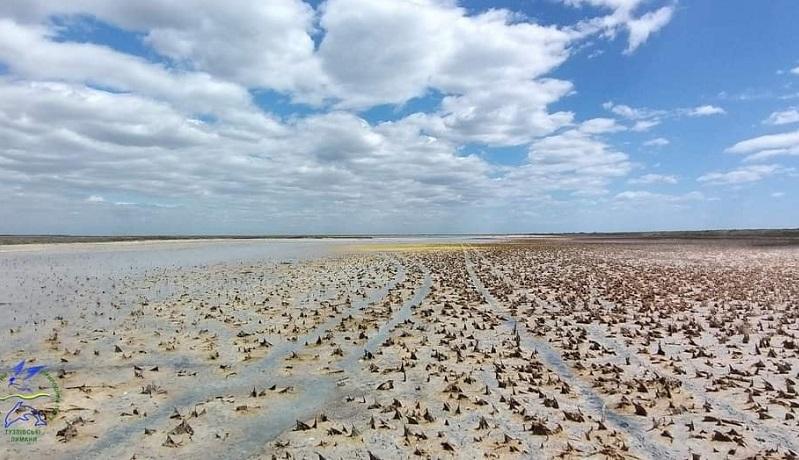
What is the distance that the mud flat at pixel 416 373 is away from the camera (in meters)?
6.18

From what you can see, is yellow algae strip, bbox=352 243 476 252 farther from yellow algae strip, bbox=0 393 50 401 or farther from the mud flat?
yellow algae strip, bbox=0 393 50 401

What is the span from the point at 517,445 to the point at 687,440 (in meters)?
Answer: 2.05

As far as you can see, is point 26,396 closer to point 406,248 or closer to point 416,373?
point 416,373

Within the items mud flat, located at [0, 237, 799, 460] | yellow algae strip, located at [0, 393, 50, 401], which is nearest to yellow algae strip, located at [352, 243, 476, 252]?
mud flat, located at [0, 237, 799, 460]

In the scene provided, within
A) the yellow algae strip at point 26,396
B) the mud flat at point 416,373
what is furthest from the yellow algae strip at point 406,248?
the yellow algae strip at point 26,396

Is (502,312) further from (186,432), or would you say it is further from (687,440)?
(186,432)

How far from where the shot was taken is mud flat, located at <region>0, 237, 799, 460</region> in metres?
6.18

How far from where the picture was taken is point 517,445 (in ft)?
19.7

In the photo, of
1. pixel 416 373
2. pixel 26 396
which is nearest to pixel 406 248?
pixel 416 373

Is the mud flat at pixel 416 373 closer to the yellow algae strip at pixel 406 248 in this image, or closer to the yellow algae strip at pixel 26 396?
the yellow algae strip at pixel 26 396

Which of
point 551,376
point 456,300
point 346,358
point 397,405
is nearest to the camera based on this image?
point 397,405

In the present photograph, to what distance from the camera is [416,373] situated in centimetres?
922

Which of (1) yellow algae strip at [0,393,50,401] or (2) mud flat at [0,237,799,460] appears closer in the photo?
(2) mud flat at [0,237,799,460]

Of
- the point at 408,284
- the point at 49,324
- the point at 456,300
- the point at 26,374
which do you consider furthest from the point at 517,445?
the point at 408,284
